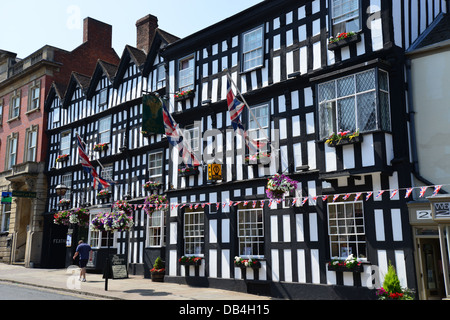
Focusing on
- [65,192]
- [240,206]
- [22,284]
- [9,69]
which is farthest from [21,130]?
[240,206]

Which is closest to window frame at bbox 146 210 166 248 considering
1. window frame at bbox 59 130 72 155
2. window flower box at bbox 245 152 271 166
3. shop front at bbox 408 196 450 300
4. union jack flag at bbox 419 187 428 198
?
window flower box at bbox 245 152 271 166

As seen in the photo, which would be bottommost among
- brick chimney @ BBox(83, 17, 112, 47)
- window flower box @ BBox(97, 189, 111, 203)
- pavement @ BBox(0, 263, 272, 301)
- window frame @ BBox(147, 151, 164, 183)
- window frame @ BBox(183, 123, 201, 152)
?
pavement @ BBox(0, 263, 272, 301)

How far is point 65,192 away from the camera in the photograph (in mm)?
26156

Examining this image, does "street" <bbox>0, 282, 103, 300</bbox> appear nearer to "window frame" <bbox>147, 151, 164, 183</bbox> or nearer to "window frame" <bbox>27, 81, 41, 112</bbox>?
"window frame" <bbox>147, 151, 164, 183</bbox>

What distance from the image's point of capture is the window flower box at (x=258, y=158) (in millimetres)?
15414

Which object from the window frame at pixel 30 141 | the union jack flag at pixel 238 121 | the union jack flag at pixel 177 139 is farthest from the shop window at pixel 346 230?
the window frame at pixel 30 141

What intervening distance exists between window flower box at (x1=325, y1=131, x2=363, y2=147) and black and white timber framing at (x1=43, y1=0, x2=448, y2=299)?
0.80ft

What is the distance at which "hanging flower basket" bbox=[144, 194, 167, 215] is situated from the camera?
784 inches

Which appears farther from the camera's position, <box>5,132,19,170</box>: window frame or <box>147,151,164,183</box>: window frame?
<box>5,132,19,170</box>: window frame

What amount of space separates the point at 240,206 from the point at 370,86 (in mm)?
6555

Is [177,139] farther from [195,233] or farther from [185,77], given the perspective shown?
[195,233]

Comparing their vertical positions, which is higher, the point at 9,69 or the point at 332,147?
the point at 9,69

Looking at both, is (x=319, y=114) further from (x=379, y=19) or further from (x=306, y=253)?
(x=306, y=253)

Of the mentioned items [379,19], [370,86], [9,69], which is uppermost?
[9,69]
